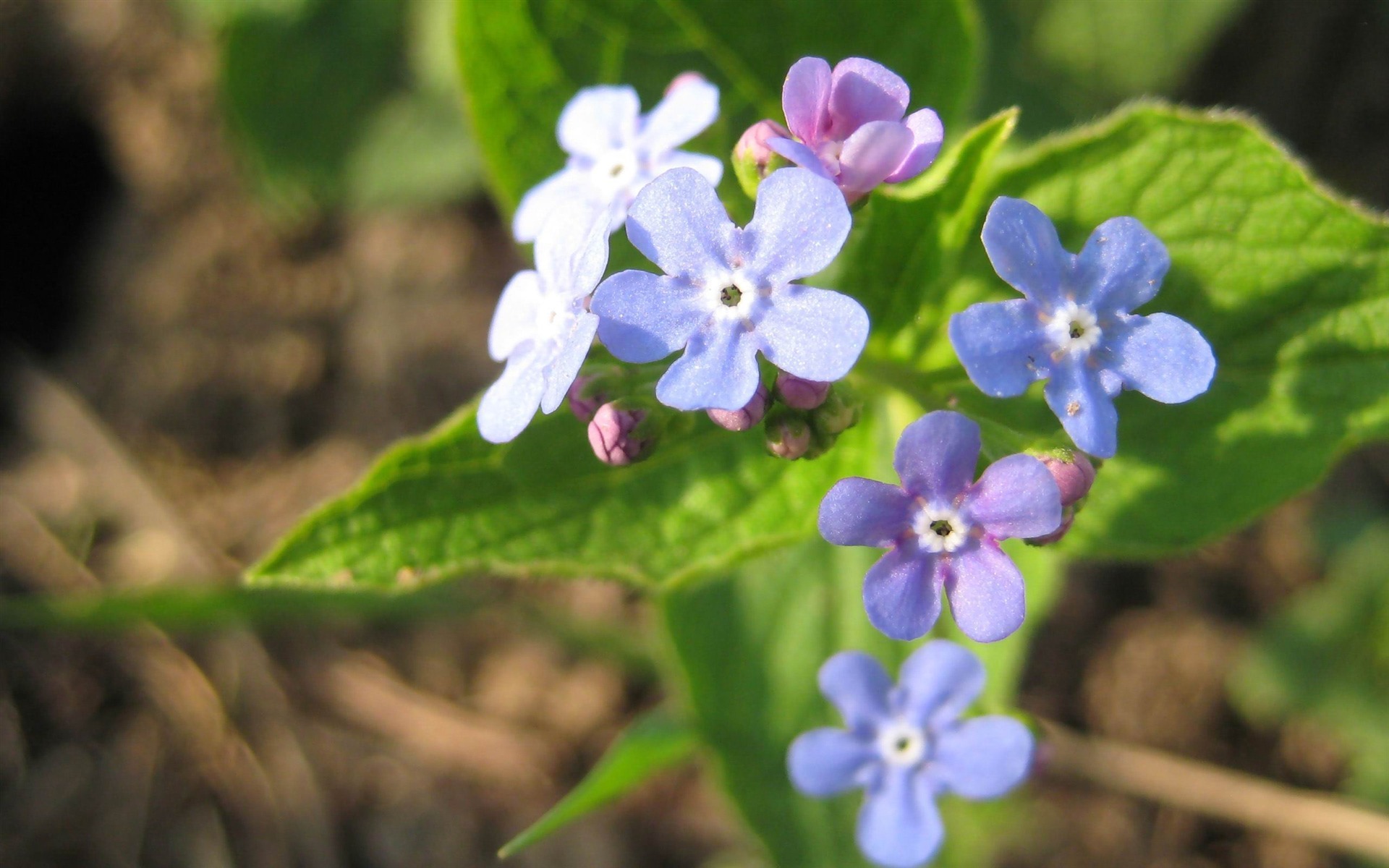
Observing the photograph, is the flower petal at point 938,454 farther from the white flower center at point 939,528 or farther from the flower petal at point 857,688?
the flower petal at point 857,688

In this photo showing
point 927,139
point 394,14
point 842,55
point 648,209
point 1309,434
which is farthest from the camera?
point 394,14

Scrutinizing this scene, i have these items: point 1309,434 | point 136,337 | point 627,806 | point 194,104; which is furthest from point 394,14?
point 1309,434

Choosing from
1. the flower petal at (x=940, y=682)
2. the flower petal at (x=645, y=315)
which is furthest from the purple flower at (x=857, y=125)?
the flower petal at (x=940, y=682)

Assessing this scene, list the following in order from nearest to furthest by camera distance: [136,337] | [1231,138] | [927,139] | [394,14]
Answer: [927,139], [1231,138], [394,14], [136,337]

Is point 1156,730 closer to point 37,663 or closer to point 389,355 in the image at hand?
point 389,355

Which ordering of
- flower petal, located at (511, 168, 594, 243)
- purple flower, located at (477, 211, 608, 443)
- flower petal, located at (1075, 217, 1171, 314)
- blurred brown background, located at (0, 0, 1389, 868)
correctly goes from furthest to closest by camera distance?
blurred brown background, located at (0, 0, 1389, 868)
flower petal, located at (511, 168, 594, 243)
flower petal, located at (1075, 217, 1171, 314)
purple flower, located at (477, 211, 608, 443)

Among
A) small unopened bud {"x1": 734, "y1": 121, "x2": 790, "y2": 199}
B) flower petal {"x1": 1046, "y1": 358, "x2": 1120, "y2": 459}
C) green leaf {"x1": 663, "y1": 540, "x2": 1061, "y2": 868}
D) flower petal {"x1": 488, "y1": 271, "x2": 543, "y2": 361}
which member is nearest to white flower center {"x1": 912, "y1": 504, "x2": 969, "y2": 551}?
flower petal {"x1": 1046, "y1": 358, "x2": 1120, "y2": 459}

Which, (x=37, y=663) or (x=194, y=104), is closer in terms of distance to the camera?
(x=37, y=663)

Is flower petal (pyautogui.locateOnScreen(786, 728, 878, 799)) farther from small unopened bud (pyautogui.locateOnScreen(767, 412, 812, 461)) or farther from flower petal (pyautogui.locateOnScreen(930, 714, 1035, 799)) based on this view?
small unopened bud (pyautogui.locateOnScreen(767, 412, 812, 461))
